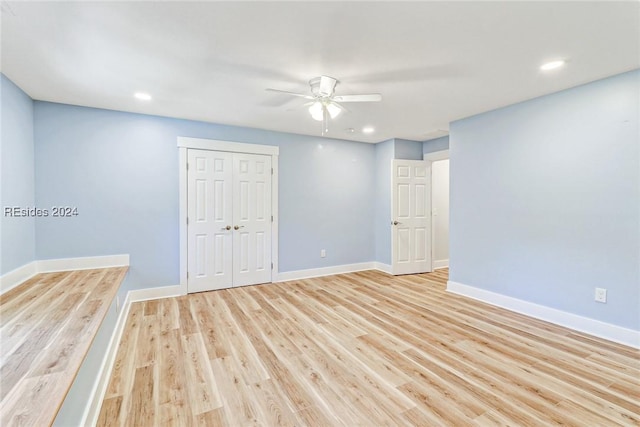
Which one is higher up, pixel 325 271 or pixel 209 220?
pixel 209 220

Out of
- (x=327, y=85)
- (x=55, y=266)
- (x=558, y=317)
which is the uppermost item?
(x=327, y=85)

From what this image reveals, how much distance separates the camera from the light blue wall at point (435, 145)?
203 inches

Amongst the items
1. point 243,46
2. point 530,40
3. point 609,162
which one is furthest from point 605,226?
point 243,46

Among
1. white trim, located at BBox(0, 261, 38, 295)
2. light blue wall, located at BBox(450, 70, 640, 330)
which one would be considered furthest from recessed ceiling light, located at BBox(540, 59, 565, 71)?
white trim, located at BBox(0, 261, 38, 295)

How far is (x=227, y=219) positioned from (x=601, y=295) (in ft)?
14.8

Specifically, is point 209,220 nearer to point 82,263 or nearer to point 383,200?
point 82,263

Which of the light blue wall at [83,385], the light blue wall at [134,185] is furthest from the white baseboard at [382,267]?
the light blue wall at [83,385]

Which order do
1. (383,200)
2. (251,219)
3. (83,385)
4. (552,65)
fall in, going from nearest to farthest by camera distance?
1. (83,385)
2. (552,65)
3. (251,219)
4. (383,200)

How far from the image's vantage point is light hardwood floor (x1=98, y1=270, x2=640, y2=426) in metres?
1.79

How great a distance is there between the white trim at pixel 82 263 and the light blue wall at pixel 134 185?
0.06 metres

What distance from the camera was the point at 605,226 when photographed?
9.07ft

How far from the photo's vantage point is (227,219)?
4402 millimetres

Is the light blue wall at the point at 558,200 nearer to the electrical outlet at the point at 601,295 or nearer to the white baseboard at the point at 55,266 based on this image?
the electrical outlet at the point at 601,295

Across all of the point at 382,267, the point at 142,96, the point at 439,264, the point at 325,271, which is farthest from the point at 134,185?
the point at 439,264
